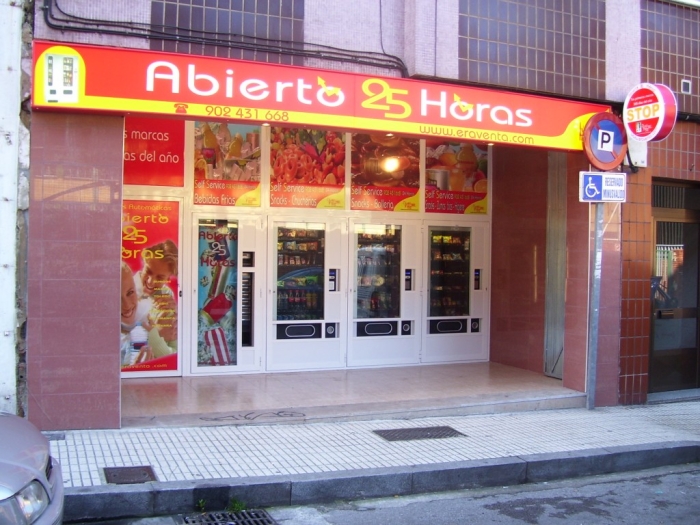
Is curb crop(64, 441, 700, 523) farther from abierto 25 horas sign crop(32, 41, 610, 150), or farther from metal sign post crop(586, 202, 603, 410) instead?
abierto 25 horas sign crop(32, 41, 610, 150)

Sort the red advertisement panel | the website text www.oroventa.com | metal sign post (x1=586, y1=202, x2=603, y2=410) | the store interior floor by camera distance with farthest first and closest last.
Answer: the red advertisement panel
metal sign post (x1=586, y1=202, x2=603, y2=410)
the website text www.oroventa.com
the store interior floor

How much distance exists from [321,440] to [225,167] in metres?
4.26

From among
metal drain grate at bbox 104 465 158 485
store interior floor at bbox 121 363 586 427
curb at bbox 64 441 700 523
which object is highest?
store interior floor at bbox 121 363 586 427

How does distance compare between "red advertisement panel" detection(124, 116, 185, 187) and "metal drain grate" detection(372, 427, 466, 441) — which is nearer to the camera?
"metal drain grate" detection(372, 427, 466, 441)

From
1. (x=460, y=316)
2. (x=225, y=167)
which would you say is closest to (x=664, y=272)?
(x=460, y=316)

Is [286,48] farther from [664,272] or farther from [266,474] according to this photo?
[664,272]

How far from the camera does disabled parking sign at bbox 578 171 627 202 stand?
8609mm

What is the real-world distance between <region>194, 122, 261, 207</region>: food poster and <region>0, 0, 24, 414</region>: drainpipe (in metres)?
3.01

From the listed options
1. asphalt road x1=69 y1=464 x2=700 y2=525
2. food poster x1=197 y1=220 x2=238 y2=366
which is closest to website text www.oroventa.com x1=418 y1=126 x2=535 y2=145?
food poster x1=197 y1=220 x2=238 y2=366

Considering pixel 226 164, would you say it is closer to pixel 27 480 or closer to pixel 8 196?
pixel 8 196

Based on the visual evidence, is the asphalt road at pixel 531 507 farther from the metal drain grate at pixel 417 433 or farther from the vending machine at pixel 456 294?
the vending machine at pixel 456 294

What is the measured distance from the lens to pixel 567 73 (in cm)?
939

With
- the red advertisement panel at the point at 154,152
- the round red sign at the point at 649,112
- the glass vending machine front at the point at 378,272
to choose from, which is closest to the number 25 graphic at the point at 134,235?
the red advertisement panel at the point at 154,152

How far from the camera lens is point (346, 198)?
1049 centimetres
